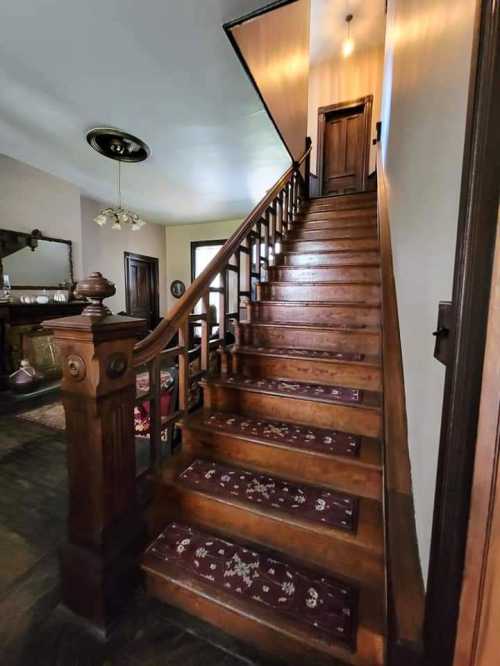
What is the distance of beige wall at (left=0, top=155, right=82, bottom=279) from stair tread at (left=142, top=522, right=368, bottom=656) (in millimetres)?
4454

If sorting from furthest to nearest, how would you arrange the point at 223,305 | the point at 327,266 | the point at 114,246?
the point at 114,246 → the point at 327,266 → the point at 223,305

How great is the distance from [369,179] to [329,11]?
7.67ft

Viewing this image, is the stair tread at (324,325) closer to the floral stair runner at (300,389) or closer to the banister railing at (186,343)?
the banister railing at (186,343)

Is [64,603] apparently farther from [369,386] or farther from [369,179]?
[369,179]

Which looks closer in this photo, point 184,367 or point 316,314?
point 184,367

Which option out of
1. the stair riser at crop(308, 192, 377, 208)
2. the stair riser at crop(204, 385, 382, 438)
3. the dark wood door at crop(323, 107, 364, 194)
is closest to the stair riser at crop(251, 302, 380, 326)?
the stair riser at crop(204, 385, 382, 438)

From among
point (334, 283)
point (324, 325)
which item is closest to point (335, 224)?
point (334, 283)

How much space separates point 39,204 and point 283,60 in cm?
370

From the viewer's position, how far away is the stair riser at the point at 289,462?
1.27m

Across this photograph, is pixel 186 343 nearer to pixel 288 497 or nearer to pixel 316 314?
pixel 288 497

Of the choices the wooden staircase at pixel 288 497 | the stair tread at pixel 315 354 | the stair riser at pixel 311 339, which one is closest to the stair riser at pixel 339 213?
the wooden staircase at pixel 288 497

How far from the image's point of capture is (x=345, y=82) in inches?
203

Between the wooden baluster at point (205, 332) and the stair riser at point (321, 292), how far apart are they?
0.91 meters

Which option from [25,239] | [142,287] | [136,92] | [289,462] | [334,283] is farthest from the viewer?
[142,287]
